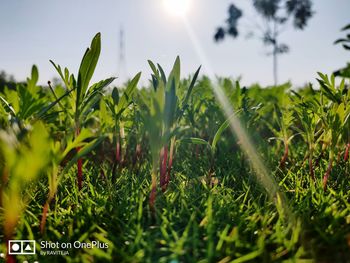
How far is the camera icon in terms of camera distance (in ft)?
3.06

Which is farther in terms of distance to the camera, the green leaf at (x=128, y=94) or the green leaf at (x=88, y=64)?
the green leaf at (x=128, y=94)

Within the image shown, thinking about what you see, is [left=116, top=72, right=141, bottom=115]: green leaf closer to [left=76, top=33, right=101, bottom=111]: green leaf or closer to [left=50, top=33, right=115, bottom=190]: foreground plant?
[left=50, top=33, right=115, bottom=190]: foreground plant

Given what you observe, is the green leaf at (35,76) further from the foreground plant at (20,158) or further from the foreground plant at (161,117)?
the foreground plant at (20,158)

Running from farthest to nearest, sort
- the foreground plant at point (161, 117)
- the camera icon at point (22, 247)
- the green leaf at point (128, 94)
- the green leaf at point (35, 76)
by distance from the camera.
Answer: the green leaf at point (35, 76) → the green leaf at point (128, 94) → the foreground plant at point (161, 117) → the camera icon at point (22, 247)

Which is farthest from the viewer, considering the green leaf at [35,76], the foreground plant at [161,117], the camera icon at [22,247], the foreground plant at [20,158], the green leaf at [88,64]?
the green leaf at [35,76]

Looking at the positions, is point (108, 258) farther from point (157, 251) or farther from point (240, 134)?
point (240, 134)

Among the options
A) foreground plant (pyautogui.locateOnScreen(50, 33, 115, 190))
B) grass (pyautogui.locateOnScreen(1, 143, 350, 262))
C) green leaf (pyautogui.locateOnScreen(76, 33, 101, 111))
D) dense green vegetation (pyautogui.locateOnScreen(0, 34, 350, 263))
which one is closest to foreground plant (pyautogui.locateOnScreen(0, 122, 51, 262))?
dense green vegetation (pyautogui.locateOnScreen(0, 34, 350, 263))

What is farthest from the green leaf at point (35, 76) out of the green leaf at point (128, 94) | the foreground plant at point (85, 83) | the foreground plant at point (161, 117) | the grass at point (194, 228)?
the foreground plant at point (161, 117)

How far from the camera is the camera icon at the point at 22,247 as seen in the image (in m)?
0.93

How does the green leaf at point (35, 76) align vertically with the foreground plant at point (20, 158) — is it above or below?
above

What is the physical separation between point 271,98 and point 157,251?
3520mm

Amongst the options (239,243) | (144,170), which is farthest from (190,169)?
(239,243)

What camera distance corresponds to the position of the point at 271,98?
4.09 metres

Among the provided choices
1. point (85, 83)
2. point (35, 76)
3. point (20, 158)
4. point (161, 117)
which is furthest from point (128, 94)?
point (35, 76)
